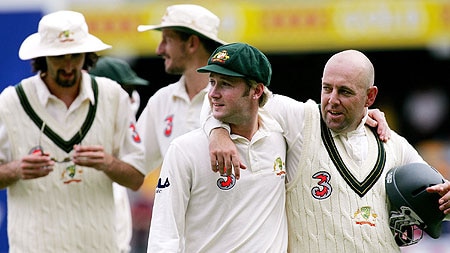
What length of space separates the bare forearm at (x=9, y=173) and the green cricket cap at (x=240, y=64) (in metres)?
1.76

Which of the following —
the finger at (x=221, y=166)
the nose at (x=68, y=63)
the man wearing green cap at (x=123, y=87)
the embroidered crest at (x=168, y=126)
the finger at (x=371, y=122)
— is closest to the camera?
the finger at (x=221, y=166)

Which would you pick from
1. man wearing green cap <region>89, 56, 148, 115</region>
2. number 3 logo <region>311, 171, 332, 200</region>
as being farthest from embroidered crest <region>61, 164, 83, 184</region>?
number 3 logo <region>311, 171, 332, 200</region>

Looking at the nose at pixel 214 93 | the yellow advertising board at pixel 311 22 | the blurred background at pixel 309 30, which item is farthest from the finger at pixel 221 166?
the yellow advertising board at pixel 311 22

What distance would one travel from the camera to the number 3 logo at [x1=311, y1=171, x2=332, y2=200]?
6660 millimetres

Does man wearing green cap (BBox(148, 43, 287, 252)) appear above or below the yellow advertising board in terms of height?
above

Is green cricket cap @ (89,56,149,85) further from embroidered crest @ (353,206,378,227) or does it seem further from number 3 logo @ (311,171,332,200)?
embroidered crest @ (353,206,378,227)

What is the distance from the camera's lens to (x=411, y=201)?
258 inches

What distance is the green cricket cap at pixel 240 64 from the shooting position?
6402 millimetres

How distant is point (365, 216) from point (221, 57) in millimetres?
1159

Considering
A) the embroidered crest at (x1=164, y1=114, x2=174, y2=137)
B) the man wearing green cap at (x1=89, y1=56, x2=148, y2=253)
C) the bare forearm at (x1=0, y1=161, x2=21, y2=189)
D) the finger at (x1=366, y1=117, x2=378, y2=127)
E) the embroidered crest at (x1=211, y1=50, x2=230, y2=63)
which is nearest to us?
the embroidered crest at (x1=211, y1=50, x2=230, y2=63)

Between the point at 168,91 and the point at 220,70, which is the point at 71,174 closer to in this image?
the point at 168,91

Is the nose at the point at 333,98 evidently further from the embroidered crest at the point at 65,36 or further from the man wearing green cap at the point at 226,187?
the embroidered crest at the point at 65,36

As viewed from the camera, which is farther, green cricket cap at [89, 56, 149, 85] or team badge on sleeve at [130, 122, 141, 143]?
green cricket cap at [89, 56, 149, 85]

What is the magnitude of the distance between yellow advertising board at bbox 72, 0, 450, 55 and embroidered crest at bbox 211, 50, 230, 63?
Result: 41.8 feet
